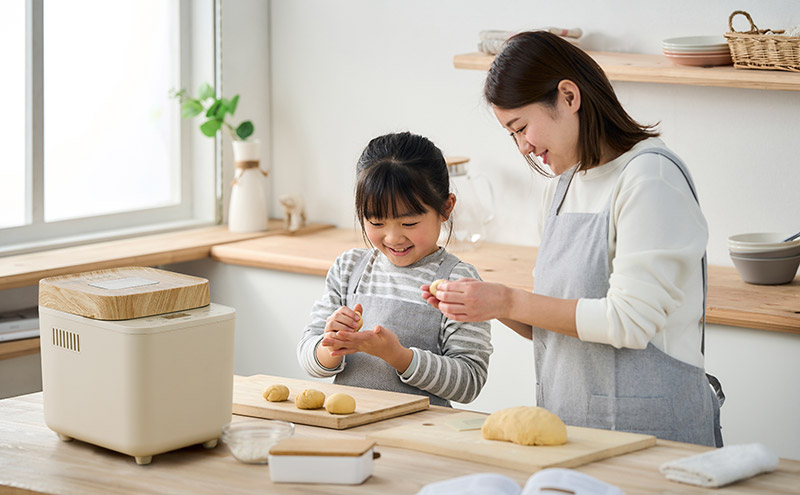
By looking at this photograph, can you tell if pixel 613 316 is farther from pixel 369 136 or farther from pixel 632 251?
pixel 369 136

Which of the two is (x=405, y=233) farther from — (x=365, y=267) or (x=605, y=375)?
(x=605, y=375)

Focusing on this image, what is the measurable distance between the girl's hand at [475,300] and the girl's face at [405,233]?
29cm

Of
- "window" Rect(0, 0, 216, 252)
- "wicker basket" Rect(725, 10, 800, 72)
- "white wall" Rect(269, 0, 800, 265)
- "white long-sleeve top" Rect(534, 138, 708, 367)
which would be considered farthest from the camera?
"window" Rect(0, 0, 216, 252)

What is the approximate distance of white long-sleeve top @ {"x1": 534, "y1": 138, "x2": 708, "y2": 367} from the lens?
62.4 inches

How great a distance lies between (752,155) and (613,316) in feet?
4.91

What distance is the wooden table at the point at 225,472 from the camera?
52.9 inches

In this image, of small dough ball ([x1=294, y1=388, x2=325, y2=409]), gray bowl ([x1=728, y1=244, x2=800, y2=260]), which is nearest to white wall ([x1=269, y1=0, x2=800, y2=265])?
gray bowl ([x1=728, y1=244, x2=800, y2=260])

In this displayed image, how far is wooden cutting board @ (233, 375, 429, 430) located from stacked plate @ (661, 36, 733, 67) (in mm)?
1437

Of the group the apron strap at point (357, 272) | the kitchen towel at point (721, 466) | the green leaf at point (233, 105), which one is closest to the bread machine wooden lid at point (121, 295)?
the apron strap at point (357, 272)

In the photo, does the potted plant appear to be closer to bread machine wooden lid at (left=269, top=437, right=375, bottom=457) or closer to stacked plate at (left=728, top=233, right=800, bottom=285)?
stacked plate at (left=728, top=233, right=800, bottom=285)

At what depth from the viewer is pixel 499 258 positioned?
10.2 ft

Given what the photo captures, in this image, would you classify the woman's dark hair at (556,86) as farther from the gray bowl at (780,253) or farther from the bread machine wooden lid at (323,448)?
the gray bowl at (780,253)

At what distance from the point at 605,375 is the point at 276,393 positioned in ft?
1.85

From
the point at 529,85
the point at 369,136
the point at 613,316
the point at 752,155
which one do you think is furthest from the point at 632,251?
the point at 369,136
